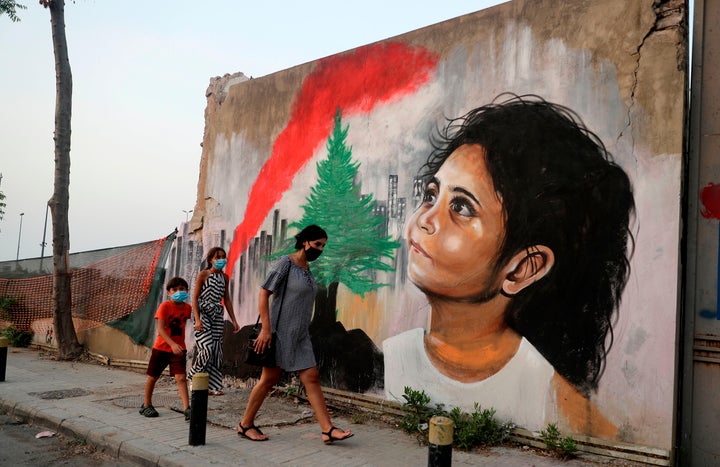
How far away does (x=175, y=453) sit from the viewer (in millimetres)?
4895

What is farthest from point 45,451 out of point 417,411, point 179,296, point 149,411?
point 417,411

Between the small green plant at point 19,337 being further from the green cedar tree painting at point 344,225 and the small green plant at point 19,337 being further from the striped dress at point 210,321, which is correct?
the green cedar tree painting at point 344,225

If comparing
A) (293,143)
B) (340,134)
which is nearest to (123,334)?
(293,143)

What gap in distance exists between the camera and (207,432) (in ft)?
18.4

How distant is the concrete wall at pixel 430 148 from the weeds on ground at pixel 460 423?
12cm

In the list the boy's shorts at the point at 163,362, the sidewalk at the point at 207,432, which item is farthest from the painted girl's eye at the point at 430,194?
the boy's shorts at the point at 163,362

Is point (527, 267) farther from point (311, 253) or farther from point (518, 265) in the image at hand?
point (311, 253)

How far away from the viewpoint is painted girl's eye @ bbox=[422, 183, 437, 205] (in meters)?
6.15

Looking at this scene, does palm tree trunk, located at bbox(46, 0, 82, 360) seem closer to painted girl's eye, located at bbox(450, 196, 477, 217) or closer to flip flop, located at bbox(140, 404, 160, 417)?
flip flop, located at bbox(140, 404, 160, 417)

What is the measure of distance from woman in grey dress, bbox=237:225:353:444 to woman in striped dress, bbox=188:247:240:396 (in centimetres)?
170

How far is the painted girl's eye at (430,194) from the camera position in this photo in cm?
615

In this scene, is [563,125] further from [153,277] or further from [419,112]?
[153,277]

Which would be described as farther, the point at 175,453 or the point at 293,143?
the point at 293,143

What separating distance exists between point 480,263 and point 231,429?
298 cm
